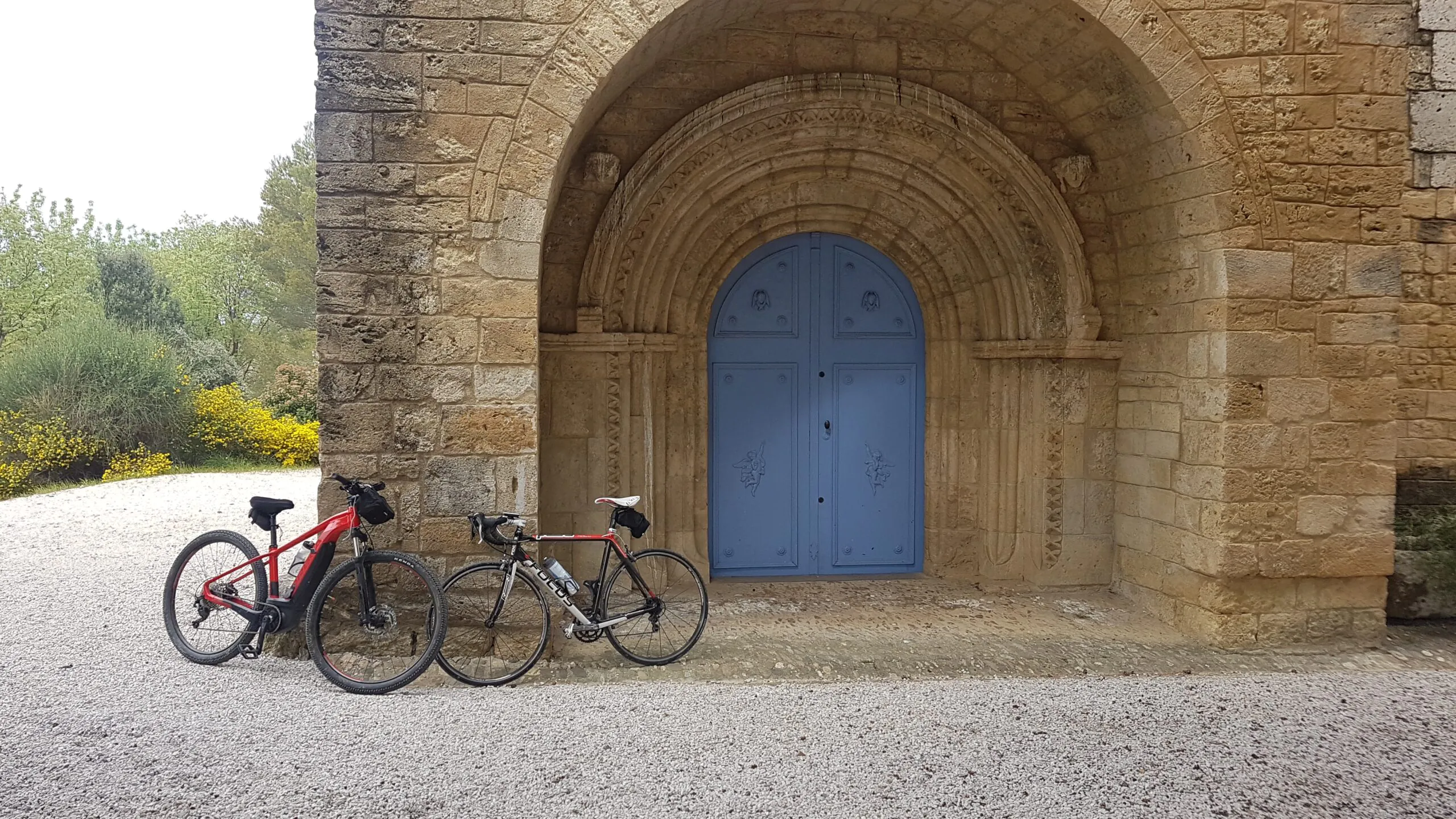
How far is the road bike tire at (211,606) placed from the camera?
3.56 metres

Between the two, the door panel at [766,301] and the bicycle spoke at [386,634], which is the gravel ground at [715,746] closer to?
the bicycle spoke at [386,634]

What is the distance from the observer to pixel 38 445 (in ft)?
32.8

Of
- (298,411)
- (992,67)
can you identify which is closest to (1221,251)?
(992,67)

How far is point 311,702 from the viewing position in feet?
10.4

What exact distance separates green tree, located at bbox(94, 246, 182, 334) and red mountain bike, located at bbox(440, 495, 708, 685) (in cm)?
1460

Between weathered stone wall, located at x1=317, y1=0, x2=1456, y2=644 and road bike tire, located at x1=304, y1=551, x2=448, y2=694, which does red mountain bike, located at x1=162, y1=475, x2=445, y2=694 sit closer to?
road bike tire, located at x1=304, y1=551, x2=448, y2=694

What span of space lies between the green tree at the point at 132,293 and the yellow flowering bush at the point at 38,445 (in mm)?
5044

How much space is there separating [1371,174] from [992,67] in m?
2.00

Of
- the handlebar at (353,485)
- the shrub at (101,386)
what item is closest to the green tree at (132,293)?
the shrub at (101,386)

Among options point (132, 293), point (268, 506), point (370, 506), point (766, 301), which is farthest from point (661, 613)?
point (132, 293)

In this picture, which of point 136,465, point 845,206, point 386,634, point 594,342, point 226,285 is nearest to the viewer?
point 386,634

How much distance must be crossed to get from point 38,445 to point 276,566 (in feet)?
29.9

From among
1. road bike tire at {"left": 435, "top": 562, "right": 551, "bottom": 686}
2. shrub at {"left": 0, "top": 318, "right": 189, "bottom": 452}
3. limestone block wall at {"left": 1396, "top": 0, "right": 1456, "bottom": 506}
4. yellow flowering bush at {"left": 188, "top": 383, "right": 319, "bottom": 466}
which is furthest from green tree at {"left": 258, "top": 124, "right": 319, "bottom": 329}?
limestone block wall at {"left": 1396, "top": 0, "right": 1456, "bottom": 506}

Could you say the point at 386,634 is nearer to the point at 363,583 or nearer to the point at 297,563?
the point at 363,583
